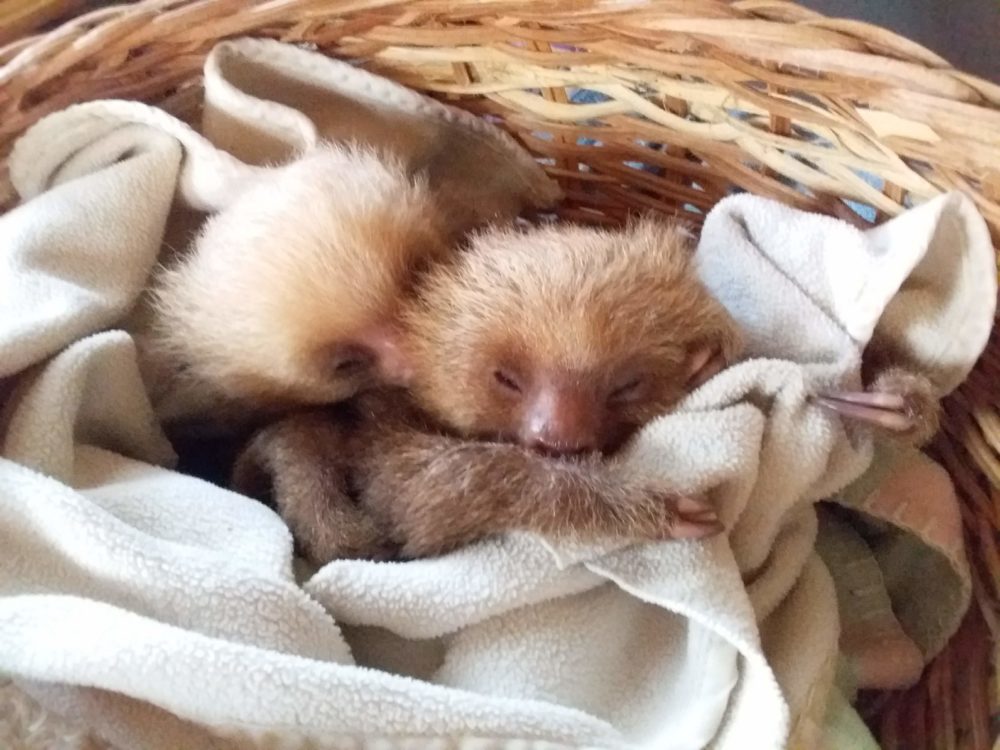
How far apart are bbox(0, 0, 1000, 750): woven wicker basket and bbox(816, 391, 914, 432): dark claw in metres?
0.11

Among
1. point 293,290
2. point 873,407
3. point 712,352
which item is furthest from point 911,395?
point 293,290

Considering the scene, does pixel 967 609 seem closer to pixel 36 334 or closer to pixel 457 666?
pixel 457 666

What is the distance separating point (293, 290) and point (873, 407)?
20.3 inches

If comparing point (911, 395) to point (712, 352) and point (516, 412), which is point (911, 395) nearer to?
point (712, 352)

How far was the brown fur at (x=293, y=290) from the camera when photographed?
103 centimetres

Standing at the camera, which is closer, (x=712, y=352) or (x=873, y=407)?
(x=873, y=407)

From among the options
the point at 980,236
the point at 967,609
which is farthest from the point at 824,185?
the point at 967,609

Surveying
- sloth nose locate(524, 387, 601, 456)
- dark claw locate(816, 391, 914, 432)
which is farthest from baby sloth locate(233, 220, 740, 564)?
dark claw locate(816, 391, 914, 432)

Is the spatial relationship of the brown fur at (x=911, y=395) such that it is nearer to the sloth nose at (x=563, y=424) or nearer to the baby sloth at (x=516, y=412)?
the baby sloth at (x=516, y=412)

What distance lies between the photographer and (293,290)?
103 centimetres

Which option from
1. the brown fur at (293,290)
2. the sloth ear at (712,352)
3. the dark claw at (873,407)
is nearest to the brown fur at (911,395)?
the dark claw at (873,407)

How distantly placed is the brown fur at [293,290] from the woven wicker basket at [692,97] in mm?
168

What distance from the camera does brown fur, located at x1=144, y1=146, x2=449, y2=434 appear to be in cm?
103

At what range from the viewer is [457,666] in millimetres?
915
